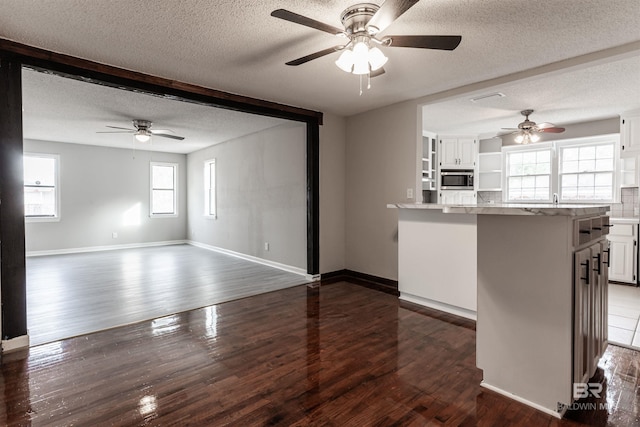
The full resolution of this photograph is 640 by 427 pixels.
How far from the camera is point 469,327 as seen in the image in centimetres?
307

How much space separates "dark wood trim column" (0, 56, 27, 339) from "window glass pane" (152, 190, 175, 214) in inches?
252

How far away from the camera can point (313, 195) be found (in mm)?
4859

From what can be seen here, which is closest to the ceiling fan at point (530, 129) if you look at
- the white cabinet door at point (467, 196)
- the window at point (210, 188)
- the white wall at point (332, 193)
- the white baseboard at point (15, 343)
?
the white cabinet door at point (467, 196)

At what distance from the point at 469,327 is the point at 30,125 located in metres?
7.48

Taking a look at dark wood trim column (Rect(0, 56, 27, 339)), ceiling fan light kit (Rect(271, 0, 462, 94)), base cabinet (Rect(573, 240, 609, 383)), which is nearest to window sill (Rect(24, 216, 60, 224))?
dark wood trim column (Rect(0, 56, 27, 339))

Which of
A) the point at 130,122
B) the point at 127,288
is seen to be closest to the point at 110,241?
the point at 130,122

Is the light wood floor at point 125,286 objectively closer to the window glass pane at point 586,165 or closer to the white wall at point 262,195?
the white wall at point 262,195

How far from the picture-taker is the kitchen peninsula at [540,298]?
1754 millimetres

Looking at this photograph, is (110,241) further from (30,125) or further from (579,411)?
(579,411)

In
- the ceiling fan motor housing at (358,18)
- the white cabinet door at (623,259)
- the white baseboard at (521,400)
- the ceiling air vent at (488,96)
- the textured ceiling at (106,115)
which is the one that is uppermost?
the textured ceiling at (106,115)

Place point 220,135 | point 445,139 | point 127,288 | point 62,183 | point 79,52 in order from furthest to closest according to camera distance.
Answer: point 62,183 < point 220,135 < point 445,139 < point 127,288 < point 79,52

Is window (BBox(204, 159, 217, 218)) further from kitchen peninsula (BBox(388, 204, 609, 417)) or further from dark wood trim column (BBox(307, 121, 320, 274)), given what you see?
kitchen peninsula (BBox(388, 204, 609, 417))

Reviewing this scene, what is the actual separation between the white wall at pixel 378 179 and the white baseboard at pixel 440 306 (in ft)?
2.25

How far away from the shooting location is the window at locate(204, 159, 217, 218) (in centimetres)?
800
